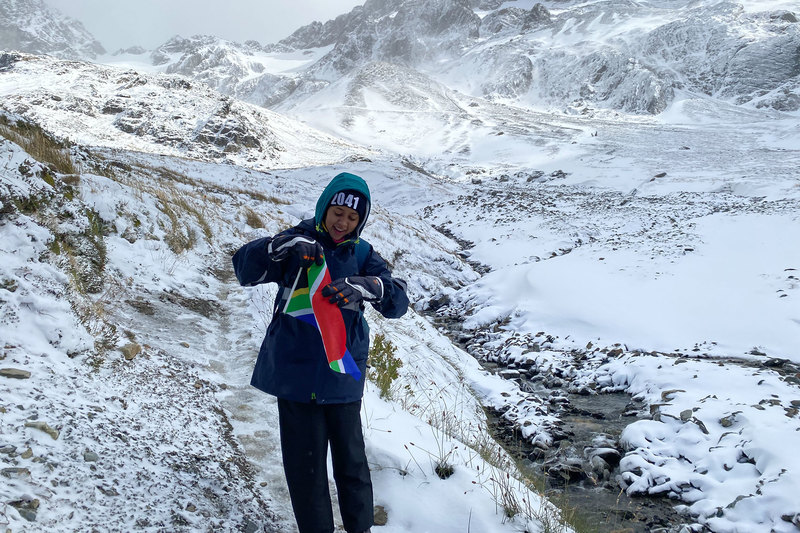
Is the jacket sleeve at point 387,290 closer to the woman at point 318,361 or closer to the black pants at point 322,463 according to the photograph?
the woman at point 318,361

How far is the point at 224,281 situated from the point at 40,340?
4262mm

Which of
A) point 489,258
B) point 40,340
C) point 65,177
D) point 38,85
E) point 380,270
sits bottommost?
point 489,258

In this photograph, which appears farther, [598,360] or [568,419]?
[598,360]

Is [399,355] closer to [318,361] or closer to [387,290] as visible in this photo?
[387,290]

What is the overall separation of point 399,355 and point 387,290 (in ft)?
12.5

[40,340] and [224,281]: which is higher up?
[40,340]

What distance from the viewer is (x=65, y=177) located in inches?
241

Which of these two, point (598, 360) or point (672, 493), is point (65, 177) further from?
point (598, 360)

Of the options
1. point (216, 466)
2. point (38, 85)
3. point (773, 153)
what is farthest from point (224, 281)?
point (38, 85)

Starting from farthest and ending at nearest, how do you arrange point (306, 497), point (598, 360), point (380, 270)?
point (598, 360), point (380, 270), point (306, 497)

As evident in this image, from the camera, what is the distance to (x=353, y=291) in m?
2.51

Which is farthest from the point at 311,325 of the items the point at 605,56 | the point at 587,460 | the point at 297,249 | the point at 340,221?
the point at 605,56

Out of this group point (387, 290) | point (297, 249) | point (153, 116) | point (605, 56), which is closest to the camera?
point (297, 249)

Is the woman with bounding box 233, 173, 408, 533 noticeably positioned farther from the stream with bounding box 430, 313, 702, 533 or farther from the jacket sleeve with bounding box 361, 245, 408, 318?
the stream with bounding box 430, 313, 702, 533
